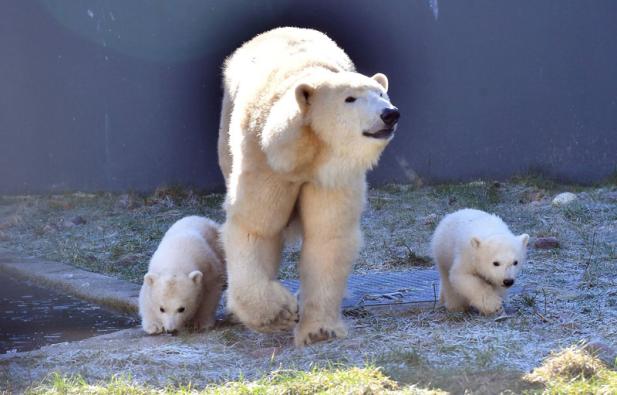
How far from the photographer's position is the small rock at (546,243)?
7.33m

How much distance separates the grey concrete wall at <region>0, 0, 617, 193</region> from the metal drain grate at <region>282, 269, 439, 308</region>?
3518mm

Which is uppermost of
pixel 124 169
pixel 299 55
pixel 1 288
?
pixel 299 55

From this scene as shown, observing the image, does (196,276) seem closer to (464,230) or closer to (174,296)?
(174,296)

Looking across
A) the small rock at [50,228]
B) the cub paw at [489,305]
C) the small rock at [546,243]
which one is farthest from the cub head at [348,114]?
the small rock at [50,228]

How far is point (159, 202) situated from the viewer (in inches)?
387

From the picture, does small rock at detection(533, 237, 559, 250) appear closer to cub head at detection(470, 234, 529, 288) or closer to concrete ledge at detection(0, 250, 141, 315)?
cub head at detection(470, 234, 529, 288)

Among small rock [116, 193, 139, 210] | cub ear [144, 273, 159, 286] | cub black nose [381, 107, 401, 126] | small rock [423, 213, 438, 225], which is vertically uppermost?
cub black nose [381, 107, 401, 126]

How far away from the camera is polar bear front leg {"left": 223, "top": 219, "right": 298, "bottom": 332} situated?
16.5 feet

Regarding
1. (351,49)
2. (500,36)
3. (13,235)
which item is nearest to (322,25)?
(351,49)

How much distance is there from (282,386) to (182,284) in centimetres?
198

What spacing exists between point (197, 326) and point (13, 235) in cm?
360

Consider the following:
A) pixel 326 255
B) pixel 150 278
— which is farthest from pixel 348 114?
pixel 150 278

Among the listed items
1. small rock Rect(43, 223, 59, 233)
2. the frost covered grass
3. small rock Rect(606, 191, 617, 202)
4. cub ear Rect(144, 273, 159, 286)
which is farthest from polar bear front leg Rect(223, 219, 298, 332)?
small rock Rect(606, 191, 617, 202)

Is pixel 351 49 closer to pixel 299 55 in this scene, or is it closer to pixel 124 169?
pixel 124 169
